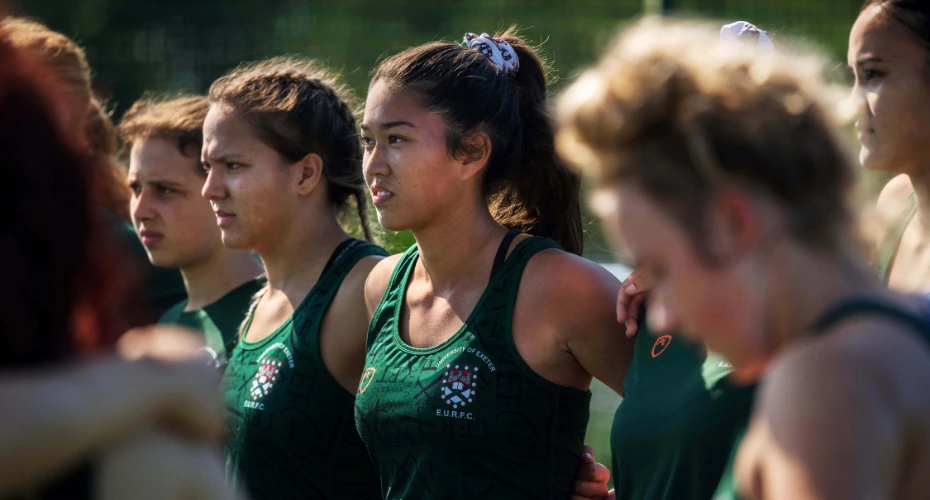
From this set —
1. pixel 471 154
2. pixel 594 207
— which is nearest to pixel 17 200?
pixel 594 207

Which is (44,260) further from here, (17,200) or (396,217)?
(396,217)

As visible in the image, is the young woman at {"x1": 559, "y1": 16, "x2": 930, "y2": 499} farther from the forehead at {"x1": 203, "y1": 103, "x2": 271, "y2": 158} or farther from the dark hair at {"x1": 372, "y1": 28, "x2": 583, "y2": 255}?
the forehead at {"x1": 203, "y1": 103, "x2": 271, "y2": 158}

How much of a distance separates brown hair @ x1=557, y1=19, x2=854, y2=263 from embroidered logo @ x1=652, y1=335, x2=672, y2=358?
1.13 m

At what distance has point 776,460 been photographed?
1.16 metres

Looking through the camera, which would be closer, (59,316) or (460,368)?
(59,316)

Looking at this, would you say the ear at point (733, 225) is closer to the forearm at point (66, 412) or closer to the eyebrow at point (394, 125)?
the forearm at point (66, 412)

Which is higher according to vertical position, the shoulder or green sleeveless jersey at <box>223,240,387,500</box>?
the shoulder

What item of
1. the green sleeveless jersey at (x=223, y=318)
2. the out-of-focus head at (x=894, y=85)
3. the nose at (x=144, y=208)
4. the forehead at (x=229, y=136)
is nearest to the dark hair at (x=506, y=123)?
the forehead at (x=229, y=136)

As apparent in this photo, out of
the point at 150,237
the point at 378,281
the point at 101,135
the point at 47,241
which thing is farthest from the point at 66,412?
the point at 101,135

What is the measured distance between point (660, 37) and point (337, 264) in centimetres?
203

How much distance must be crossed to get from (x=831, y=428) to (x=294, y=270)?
2.42m

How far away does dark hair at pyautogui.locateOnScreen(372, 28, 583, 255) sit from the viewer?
2.87m

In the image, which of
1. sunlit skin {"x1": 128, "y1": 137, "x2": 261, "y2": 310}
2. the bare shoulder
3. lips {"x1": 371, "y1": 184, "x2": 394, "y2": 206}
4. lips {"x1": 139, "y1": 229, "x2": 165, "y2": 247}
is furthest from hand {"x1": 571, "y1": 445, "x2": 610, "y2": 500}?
lips {"x1": 139, "y1": 229, "x2": 165, "y2": 247}

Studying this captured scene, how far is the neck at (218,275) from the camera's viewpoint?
3924 millimetres
